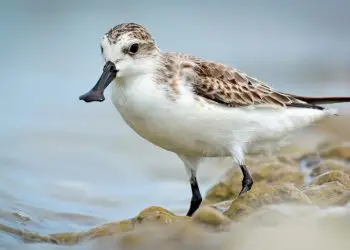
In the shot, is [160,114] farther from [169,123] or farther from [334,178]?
[334,178]

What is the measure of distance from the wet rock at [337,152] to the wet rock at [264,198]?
2.56 metres

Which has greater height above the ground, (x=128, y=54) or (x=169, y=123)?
(x=128, y=54)

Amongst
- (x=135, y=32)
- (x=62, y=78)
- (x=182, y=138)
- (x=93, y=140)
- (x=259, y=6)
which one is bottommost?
(x=182, y=138)

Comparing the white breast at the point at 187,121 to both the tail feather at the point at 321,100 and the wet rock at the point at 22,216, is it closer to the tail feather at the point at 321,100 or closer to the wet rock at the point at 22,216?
the tail feather at the point at 321,100

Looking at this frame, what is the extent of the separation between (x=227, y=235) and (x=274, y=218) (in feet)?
1.11

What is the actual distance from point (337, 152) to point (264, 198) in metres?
2.84

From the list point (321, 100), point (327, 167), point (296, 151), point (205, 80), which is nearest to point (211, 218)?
point (205, 80)

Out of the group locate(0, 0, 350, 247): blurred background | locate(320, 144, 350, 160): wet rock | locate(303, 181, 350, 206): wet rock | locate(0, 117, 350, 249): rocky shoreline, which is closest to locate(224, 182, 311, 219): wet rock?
locate(0, 117, 350, 249): rocky shoreline

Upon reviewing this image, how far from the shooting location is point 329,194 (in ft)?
25.1

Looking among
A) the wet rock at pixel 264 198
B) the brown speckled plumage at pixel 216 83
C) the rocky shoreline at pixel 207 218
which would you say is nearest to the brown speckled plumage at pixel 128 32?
the brown speckled plumage at pixel 216 83

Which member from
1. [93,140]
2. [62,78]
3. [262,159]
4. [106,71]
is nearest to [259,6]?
[62,78]

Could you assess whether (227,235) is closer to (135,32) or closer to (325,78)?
(135,32)

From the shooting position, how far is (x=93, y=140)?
13055mm

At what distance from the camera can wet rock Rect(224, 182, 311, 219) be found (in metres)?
7.27
